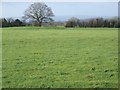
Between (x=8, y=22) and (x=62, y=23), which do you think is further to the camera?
(x=62, y=23)

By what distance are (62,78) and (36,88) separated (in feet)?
3.52

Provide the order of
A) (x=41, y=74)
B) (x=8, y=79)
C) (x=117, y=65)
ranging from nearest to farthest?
(x=8, y=79), (x=41, y=74), (x=117, y=65)

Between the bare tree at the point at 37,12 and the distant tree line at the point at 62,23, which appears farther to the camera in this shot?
the distant tree line at the point at 62,23

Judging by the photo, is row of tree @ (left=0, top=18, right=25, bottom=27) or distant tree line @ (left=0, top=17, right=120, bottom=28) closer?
row of tree @ (left=0, top=18, right=25, bottom=27)

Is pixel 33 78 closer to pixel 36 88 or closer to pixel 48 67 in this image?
pixel 36 88

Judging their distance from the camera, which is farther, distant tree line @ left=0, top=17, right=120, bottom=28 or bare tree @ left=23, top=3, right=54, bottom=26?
distant tree line @ left=0, top=17, right=120, bottom=28

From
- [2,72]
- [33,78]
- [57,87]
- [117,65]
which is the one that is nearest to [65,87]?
[57,87]

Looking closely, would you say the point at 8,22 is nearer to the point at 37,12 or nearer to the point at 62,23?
the point at 37,12

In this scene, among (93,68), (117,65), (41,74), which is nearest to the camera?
(41,74)

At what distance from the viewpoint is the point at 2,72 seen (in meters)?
6.59

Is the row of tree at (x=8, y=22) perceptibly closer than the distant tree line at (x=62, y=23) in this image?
Yes

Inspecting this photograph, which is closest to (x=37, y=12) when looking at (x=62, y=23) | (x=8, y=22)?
(x=8, y=22)

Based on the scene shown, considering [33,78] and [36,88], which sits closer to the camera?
[36,88]

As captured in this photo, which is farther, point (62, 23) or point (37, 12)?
point (62, 23)
